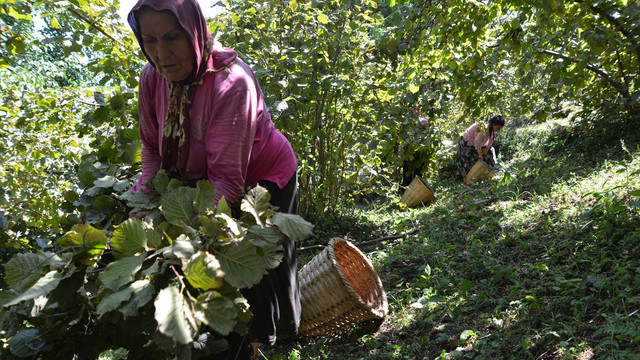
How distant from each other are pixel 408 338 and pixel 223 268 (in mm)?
1951

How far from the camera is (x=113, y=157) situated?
2.07m

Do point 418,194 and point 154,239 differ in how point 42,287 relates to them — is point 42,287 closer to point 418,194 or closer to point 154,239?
point 154,239

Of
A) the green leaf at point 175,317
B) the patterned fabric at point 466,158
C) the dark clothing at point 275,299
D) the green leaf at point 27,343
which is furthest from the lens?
the patterned fabric at point 466,158

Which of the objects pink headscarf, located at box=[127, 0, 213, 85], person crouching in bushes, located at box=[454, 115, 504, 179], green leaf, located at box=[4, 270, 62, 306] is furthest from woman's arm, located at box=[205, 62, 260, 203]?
person crouching in bushes, located at box=[454, 115, 504, 179]

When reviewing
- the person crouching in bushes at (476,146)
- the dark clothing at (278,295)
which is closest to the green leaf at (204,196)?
the dark clothing at (278,295)

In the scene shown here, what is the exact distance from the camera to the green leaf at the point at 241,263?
0.98 m

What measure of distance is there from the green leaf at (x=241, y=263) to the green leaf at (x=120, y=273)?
178 millimetres

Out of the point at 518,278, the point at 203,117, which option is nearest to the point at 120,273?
the point at 203,117

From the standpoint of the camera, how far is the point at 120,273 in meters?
0.96

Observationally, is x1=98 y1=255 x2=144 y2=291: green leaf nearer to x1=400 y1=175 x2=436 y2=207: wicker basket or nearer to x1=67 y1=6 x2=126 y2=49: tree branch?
x1=67 y1=6 x2=126 y2=49: tree branch

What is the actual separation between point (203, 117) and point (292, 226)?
29.0 inches

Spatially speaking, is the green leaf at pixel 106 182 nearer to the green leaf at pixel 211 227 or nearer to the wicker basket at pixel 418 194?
the green leaf at pixel 211 227

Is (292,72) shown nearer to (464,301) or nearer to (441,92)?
(441,92)

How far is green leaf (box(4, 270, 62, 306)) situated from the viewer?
975mm
